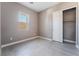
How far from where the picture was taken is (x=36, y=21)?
4.63 metres

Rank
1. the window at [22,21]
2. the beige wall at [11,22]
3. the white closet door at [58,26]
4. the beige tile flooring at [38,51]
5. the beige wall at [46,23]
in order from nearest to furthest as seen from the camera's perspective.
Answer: the beige tile flooring at [38,51]
the beige wall at [11,22]
the window at [22,21]
the white closet door at [58,26]
the beige wall at [46,23]

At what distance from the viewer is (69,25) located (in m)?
4.03

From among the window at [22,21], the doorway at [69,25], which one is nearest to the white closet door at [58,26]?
the doorway at [69,25]

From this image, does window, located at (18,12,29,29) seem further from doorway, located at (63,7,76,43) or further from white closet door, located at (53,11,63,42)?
doorway, located at (63,7,76,43)

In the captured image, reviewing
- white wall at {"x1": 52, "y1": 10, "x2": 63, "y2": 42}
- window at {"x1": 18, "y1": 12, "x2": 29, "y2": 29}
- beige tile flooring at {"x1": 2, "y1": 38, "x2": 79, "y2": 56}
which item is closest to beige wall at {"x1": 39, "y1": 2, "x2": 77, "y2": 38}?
white wall at {"x1": 52, "y1": 10, "x2": 63, "y2": 42}

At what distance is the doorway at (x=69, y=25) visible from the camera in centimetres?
381

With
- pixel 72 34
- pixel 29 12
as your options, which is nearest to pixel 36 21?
pixel 29 12

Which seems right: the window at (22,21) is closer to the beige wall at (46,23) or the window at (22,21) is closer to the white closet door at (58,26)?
the beige wall at (46,23)

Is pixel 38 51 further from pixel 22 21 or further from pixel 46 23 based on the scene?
pixel 46 23

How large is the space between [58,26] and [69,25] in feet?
2.00

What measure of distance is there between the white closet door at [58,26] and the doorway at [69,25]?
0.35m

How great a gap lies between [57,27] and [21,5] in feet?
7.72

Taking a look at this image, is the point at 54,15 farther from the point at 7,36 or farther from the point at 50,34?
the point at 7,36

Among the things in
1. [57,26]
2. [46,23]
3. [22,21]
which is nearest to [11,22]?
[22,21]
